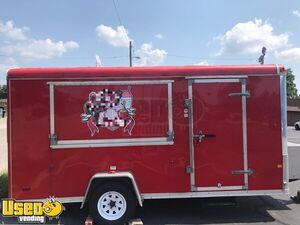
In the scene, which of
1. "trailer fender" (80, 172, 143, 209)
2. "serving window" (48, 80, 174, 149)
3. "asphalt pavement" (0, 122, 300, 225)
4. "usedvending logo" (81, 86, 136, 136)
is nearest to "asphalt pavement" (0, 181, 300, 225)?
"asphalt pavement" (0, 122, 300, 225)

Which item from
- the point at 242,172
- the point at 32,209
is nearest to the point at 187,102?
the point at 242,172

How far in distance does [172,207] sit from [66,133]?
271 cm

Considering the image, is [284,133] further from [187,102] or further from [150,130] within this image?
[150,130]

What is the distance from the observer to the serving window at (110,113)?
23.0 feet

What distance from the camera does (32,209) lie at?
693 cm

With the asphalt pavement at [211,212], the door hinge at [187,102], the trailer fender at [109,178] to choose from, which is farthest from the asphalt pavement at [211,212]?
the door hinge at [187,102]

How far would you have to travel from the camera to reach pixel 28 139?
6949 millimetres

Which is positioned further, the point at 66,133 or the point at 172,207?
the point at 172,207

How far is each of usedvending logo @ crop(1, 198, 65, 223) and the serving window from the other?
1.01 m

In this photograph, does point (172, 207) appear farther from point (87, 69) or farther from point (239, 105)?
point (87, 69)

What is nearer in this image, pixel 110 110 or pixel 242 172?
pixel 110 110

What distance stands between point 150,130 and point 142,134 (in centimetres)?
16

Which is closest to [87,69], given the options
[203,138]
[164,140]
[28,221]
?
[164,140]

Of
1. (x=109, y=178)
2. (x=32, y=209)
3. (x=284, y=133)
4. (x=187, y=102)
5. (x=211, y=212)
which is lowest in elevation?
(x=211, y=212)
